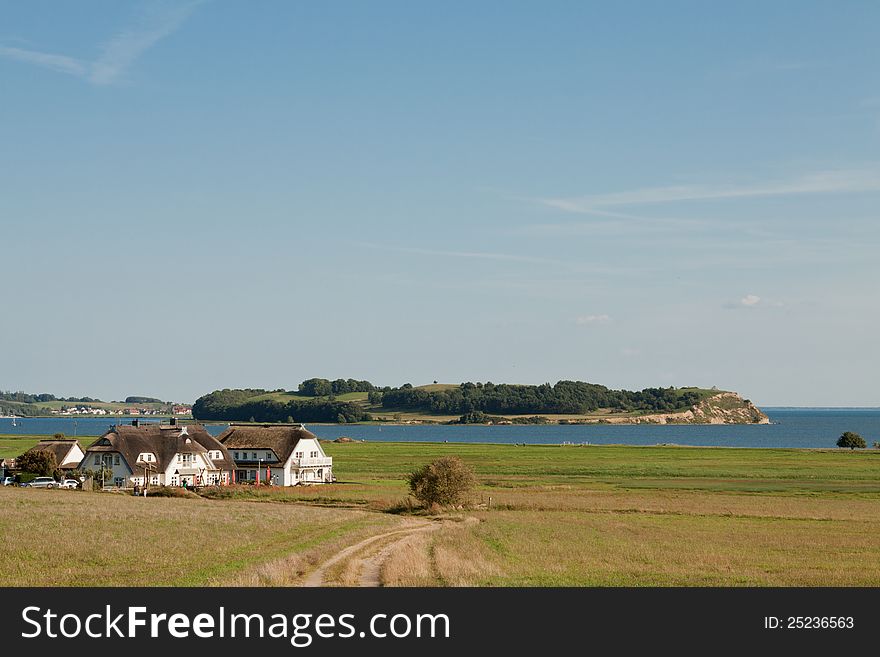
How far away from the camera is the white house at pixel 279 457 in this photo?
110m

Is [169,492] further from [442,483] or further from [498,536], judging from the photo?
[498,536]

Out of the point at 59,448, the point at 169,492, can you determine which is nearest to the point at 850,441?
the point at 169,492

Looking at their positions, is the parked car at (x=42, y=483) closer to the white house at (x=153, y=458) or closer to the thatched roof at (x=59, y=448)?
the white house at (x=153, y=458)

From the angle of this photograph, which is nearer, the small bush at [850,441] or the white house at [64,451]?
the white house at [64,451]

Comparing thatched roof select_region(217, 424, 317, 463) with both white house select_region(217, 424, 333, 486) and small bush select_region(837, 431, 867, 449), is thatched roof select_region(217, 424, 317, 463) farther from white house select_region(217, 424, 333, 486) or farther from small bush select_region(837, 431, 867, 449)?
small bush select_region(837, 431, 867, 449)

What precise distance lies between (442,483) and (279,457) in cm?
4221

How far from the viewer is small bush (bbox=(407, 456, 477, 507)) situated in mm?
72500

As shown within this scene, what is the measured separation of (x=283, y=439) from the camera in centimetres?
11206

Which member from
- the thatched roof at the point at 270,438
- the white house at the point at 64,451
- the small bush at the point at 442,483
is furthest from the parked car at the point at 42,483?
the small bush at the point at 442,483

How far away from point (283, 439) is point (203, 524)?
60.1m

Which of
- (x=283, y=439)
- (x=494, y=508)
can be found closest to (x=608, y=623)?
(x=494, y=508)

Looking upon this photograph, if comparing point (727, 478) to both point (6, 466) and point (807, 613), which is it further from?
point (807, 613)

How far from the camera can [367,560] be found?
3762 centimetres

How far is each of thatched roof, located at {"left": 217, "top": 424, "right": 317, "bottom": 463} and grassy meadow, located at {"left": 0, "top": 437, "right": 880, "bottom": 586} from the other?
1089cm
